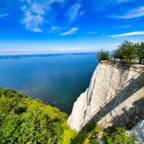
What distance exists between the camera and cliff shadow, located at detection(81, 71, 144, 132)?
14069 millimetres

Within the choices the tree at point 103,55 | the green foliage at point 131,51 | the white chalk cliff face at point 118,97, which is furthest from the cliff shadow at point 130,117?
the tree at point 103,55

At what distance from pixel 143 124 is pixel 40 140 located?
1444cm

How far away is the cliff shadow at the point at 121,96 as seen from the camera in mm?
14069

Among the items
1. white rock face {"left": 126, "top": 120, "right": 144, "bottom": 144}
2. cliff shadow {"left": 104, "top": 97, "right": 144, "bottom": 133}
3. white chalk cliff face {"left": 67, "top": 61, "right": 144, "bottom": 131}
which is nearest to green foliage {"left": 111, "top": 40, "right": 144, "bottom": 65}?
white chalk cliff face {"left": 67, "top": 61, "right": 144, "bottom": 131}

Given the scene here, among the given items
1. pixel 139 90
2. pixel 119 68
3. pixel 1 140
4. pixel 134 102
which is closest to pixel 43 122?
pixel 1 140

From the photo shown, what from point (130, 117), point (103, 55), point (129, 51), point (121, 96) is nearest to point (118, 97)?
point (121, 96)

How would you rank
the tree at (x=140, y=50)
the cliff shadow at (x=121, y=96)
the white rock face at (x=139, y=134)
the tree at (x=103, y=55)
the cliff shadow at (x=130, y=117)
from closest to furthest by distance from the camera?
the white rock face at (x=139, y=134) → the cliff shadow at (x=130, y=117) → the cliff shadow at (x=121, y=96) → the tree at (x=140, y=50) → the tree at (x=103, y=55)

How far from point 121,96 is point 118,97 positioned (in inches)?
30.1

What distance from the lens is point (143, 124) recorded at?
8617 millimetres

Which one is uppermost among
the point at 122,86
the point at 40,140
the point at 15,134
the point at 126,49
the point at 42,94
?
the point at 126,49

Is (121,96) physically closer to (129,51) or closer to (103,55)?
(129,51)

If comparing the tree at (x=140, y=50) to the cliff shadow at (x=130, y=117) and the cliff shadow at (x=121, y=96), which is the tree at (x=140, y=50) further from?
the cliff shadow at (x=130, y=117)

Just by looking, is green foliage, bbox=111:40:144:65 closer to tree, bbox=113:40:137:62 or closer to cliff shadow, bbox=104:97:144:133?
tree, bbox=113:40:137:62

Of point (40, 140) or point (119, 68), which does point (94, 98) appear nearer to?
point (119, 68)
